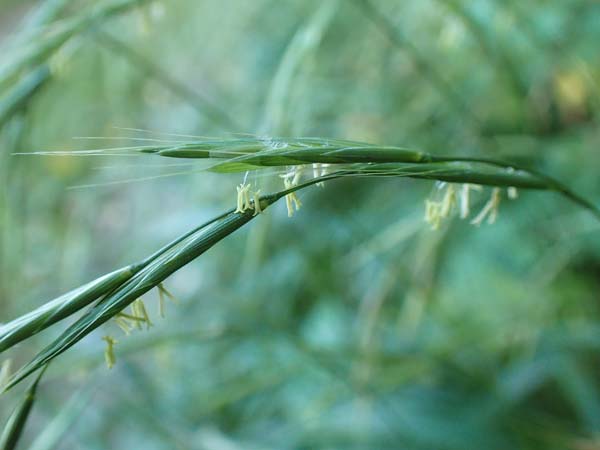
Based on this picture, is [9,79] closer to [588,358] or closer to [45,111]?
[45,111]

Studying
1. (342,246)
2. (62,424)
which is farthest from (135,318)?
(342,246)

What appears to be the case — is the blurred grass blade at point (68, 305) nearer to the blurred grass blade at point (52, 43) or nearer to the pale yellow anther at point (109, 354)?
the pale yellow anther at point (109, 354)

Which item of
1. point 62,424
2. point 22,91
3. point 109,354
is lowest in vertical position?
point 62,424

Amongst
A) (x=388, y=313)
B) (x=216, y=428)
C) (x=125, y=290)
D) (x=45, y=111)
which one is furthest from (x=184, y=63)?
(x=125, y=290)

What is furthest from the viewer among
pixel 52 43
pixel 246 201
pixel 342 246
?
pixel 342 246

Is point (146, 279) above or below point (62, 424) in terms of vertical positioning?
above

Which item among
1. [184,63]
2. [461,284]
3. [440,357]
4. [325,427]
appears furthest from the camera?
[184,63]

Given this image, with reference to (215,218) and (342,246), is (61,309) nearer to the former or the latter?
(215,218)

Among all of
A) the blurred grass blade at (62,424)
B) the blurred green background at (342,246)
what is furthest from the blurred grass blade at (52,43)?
the blurred grass blade at (62,424)
